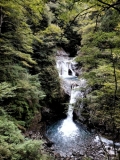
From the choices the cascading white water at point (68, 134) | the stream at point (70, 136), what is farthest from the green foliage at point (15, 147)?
the cascading white water at point (68, 134)

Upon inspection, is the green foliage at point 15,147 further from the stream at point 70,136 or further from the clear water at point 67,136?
the clear water at point 67,136

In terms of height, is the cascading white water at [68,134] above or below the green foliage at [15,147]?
below

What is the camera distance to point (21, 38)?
904 centimetres

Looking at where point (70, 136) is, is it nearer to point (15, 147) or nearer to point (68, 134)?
point (68, 134)

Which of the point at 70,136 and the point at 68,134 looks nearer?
the point at 70,136

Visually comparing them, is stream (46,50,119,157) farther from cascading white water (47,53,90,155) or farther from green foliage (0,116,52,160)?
green foliage (0,116,52,160)

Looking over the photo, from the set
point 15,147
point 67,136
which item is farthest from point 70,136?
point 15,147

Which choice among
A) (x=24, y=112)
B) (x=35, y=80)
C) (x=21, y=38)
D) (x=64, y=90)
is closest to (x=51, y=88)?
(x=64, y=90)

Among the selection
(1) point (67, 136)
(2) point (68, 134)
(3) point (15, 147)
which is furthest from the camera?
(2) point (68, 134)

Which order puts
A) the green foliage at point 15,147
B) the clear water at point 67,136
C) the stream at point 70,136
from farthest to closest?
the clear water at point 67,136 → the stream at point 70,136 → the green foliage at point 15,147

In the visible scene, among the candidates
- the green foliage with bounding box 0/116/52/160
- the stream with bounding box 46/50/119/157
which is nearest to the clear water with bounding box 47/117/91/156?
the stream with bounding box 46/50/119/157

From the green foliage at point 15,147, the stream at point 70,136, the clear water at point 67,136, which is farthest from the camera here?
the clear water at point 67,136

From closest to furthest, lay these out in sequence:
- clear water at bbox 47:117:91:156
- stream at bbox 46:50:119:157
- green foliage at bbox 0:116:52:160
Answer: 1. green foliage at bbox 0:116:52:160
2. stream at bbox 46:50:119:157
3. clear water at bbox 47:117:91:156

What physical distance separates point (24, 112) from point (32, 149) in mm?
4342
